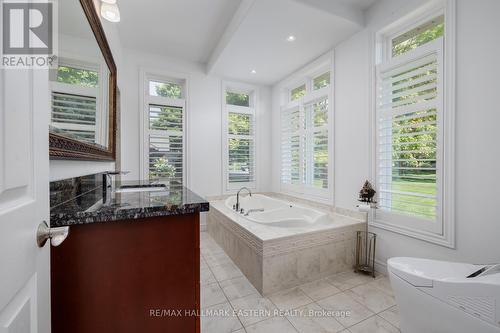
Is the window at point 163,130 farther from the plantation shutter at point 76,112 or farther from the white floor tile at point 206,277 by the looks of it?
the plantation shutter at point 76,112

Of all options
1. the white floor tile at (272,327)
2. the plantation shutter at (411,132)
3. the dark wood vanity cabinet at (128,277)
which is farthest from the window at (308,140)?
the dark wood vanity cabinet at (128,277)

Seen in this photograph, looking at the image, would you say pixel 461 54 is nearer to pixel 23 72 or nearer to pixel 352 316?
pixel 352 316

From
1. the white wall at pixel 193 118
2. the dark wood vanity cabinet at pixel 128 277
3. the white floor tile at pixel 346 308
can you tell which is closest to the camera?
the dark wood vanity cabinet at pixel 128 277

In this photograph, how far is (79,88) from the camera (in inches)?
50.7

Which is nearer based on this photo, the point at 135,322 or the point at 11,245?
the point at 11,245

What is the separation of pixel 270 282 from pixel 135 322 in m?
1.28

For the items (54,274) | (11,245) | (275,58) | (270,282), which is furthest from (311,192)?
(11,245)

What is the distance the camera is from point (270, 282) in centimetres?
196

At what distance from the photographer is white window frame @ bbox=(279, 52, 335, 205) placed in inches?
117

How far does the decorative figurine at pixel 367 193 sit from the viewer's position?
2375mm

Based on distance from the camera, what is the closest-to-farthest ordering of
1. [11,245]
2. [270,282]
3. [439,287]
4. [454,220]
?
[11,245] < [439,287] < [454,220] < [270,282]

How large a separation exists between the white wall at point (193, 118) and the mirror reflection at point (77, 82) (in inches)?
69.1

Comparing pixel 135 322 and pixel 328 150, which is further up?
pixel 328 150

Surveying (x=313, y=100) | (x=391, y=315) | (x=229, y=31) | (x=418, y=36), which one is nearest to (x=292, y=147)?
(x=313, y=100)
